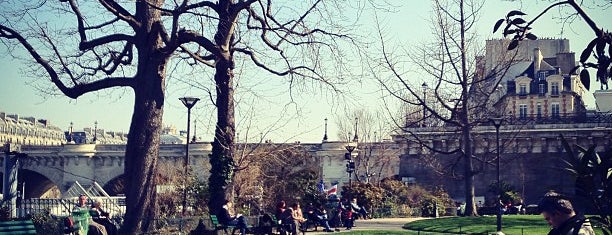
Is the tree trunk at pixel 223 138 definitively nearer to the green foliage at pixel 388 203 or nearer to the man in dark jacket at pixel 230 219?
the man in dark jacket at pixel 230 219

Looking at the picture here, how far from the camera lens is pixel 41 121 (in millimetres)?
153375

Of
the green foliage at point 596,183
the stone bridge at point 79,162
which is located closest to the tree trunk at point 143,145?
the green foliage at point 596,183

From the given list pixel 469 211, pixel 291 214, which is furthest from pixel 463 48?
pixel 291 214

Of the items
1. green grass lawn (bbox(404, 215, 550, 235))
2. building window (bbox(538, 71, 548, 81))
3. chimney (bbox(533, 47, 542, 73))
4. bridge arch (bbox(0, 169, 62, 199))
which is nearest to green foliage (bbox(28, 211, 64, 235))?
green grass lawn (bbox(404, 215, 550, 235))

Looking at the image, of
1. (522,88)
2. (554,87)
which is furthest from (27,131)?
(554,87)

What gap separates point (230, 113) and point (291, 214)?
3.90m

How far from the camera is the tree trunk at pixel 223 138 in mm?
18239

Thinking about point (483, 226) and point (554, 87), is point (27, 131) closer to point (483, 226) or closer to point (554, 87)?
point (554, 87)

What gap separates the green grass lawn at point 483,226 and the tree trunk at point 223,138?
5.39 metres

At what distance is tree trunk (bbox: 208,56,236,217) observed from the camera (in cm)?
1824

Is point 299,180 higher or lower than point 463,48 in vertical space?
lower

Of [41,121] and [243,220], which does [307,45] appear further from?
[41,121]

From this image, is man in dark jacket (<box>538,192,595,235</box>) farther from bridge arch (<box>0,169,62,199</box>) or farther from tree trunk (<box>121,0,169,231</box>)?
bridge arch (<box>0,169,62,199</box>)

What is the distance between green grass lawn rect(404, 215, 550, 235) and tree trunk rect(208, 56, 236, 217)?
5394mm
